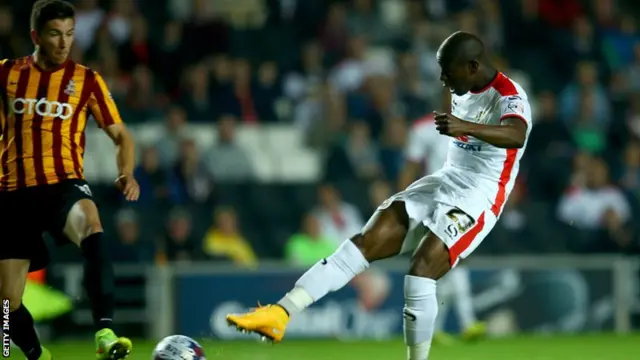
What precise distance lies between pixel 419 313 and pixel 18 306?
2.38m

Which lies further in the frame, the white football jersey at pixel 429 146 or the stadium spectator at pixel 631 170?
the stadium spectator at pixel 631 170

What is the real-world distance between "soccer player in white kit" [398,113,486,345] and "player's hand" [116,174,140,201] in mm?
4238

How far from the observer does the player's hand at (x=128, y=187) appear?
7297mm

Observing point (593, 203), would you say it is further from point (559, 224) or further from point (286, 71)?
point (286, 71)

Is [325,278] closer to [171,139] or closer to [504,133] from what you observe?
[504,133]

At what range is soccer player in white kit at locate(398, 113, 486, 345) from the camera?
1155 centimetres

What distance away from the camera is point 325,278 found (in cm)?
675

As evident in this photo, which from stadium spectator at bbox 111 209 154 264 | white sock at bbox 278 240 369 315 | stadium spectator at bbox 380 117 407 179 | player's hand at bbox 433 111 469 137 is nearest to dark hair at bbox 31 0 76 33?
white sock at bbox 278 240 369 315

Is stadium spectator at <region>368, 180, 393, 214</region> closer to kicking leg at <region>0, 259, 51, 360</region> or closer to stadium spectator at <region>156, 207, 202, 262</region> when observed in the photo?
stadium spectator at <region>156, 207, 202, 262</region>

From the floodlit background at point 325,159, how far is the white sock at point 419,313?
3596 mm

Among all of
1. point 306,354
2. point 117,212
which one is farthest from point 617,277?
point 117,212

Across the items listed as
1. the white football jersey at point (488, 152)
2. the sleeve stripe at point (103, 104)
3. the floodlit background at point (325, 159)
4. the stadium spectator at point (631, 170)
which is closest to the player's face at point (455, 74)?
the white football jersey at point (488, 152)

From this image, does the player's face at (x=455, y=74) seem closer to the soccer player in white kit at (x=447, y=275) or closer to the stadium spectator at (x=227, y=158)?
the soccer player in white kit at (x=447, y=275)

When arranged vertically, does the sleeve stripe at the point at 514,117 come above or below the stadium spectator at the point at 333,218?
above
